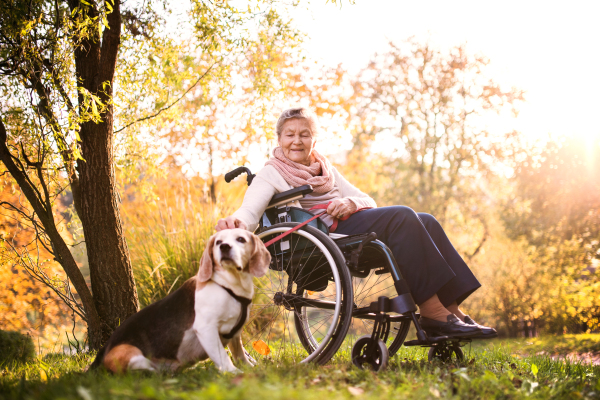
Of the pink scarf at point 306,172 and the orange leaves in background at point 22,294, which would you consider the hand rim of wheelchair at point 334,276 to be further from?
the orange leaves in background at point 22,294

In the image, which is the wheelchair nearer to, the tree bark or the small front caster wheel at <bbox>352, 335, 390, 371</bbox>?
the small front caster wheel at <bbox>352, 335, 390, 371</bbox>

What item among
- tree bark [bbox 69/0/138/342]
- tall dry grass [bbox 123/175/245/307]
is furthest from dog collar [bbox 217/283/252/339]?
tall dry grass [bbox 123/175/245/307]

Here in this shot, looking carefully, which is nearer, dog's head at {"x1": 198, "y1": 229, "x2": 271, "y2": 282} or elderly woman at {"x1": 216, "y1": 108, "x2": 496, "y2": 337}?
dog's head at {"x1": 198, "y1": 229, "x2": 271, "y2": 282}

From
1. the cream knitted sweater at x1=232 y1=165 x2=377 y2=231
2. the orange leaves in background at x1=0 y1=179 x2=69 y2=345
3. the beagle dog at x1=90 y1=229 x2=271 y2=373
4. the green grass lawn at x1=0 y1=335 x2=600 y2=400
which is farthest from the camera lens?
the orange leaves in background at x1=0 y1=179 x2=69 y2=345

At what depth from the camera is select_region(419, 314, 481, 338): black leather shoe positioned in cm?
229

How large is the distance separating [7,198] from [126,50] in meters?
2.21

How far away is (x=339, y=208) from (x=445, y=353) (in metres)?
1.06

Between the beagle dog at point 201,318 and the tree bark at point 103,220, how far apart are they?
1.10 metres

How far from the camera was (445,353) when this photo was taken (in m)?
2.67

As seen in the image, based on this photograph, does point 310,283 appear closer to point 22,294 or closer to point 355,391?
point 355,391

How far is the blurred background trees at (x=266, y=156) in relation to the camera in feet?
12.3

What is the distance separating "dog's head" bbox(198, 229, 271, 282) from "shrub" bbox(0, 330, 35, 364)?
2.34 meters

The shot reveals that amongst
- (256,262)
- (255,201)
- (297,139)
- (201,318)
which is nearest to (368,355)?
(256,262)

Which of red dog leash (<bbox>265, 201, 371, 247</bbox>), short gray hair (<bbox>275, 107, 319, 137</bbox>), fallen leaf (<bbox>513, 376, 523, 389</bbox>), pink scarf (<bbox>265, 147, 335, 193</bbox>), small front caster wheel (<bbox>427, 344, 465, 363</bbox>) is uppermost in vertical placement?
short gray hair (<bbox>275, 107, 319, 137</bbox>)
